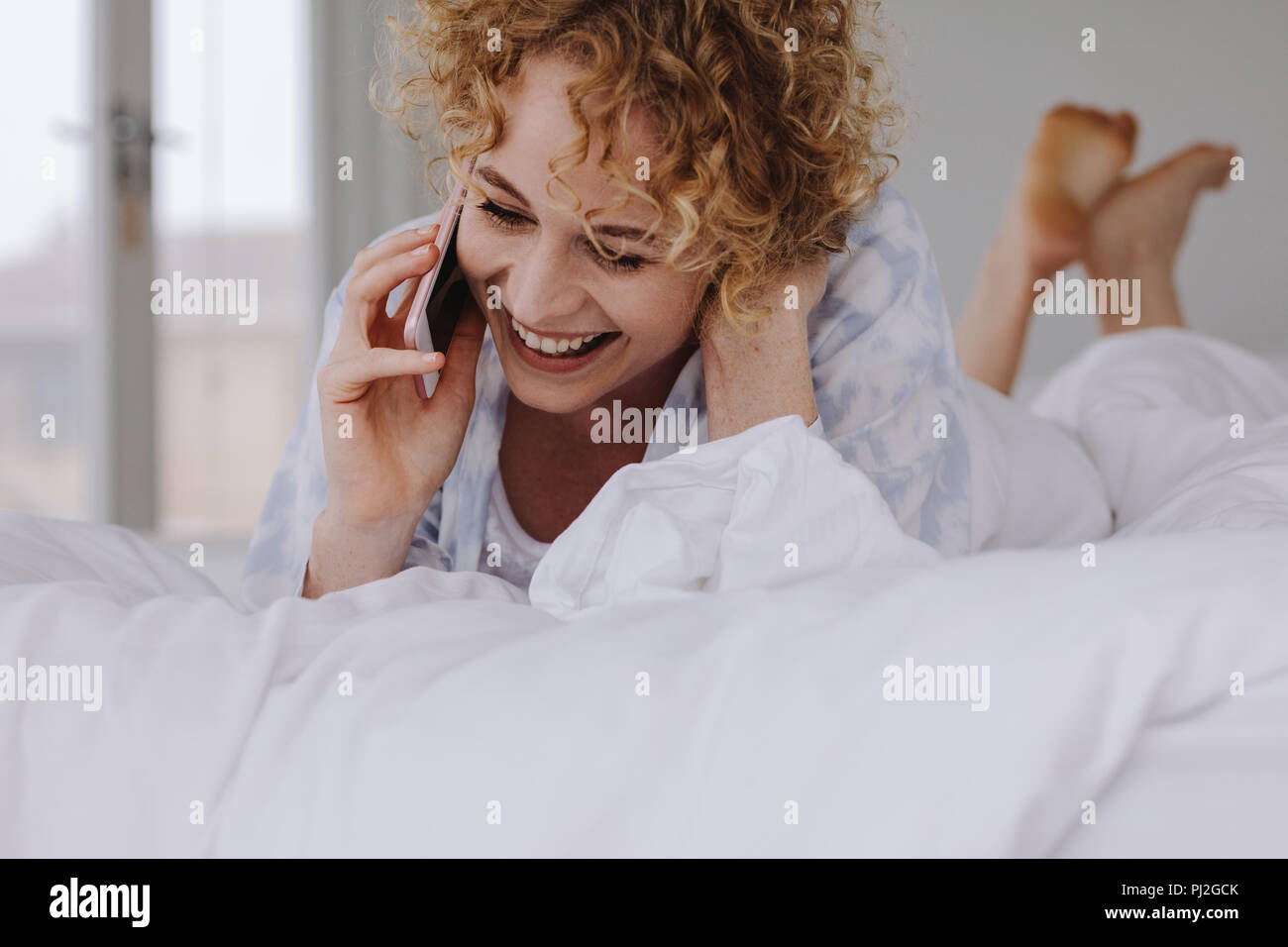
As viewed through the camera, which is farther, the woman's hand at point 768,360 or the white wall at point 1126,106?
the white wall at point 1126,106

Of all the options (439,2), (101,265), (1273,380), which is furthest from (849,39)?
(101,265)

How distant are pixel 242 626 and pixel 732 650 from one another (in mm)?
275

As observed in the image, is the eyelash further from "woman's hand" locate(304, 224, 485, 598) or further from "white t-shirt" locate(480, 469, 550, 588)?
"white t-shirt" locate(480, 469, 550, 588)

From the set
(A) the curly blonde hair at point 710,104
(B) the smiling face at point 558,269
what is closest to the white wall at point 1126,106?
(A) the curly blonde hair at point 710,104

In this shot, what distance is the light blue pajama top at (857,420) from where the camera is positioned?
0.95 metres

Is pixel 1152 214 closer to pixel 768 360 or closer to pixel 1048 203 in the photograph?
pixel 1048 203

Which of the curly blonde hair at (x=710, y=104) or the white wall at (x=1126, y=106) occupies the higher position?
the white wall at (x=1126, y=106)

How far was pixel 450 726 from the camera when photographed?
1.61 feet

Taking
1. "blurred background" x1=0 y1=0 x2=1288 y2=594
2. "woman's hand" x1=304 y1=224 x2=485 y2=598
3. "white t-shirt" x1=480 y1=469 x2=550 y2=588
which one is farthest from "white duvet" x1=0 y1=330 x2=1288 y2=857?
"blurred background" x1=0 y1=0 x2=1288 y2=594

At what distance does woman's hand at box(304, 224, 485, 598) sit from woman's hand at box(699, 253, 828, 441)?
0.71 feet

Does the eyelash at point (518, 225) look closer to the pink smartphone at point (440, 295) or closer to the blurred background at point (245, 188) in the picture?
the pink smartphone at point (440, 295)

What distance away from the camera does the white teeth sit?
0.87 metres
